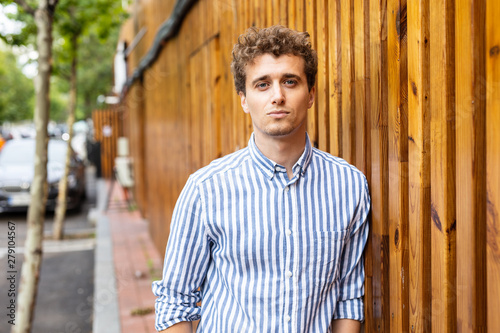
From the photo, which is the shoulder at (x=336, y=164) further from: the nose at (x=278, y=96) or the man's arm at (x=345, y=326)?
the man's arm at (x=345, y=326)

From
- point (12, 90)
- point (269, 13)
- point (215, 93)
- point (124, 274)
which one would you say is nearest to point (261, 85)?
point (269, 13)

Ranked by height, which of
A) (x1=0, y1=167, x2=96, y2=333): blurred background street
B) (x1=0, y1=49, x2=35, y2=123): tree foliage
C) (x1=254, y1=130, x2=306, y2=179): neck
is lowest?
(x1=0, y1=167, x2=96, y2=333): blurred background street

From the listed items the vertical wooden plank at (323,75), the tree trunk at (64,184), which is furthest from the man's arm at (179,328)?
the tree trunk at (64,184)

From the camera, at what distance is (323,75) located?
7.77 feet

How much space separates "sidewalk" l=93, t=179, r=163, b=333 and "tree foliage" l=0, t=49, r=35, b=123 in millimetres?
29766

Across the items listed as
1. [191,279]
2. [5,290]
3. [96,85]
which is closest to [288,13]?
[191,279]

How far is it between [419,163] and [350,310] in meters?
0.65

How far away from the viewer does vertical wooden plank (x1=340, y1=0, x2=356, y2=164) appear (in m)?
2.08

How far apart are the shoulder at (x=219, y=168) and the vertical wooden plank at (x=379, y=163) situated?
19.4 inches

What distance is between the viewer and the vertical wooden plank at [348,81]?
2080 mm

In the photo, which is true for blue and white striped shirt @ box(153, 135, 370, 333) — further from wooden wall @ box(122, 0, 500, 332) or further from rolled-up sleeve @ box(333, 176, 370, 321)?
wooden wall @ box(122, 0, 500, 332)

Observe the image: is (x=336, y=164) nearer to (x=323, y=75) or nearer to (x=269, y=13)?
(x=323, y=75)

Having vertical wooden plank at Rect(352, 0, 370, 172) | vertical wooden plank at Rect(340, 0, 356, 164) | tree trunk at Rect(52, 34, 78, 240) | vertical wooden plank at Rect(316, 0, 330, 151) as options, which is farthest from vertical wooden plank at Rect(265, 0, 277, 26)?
tree trunk at Rect(52, 34, 78, 240)

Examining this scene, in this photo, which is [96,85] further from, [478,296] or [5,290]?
[478,296]
